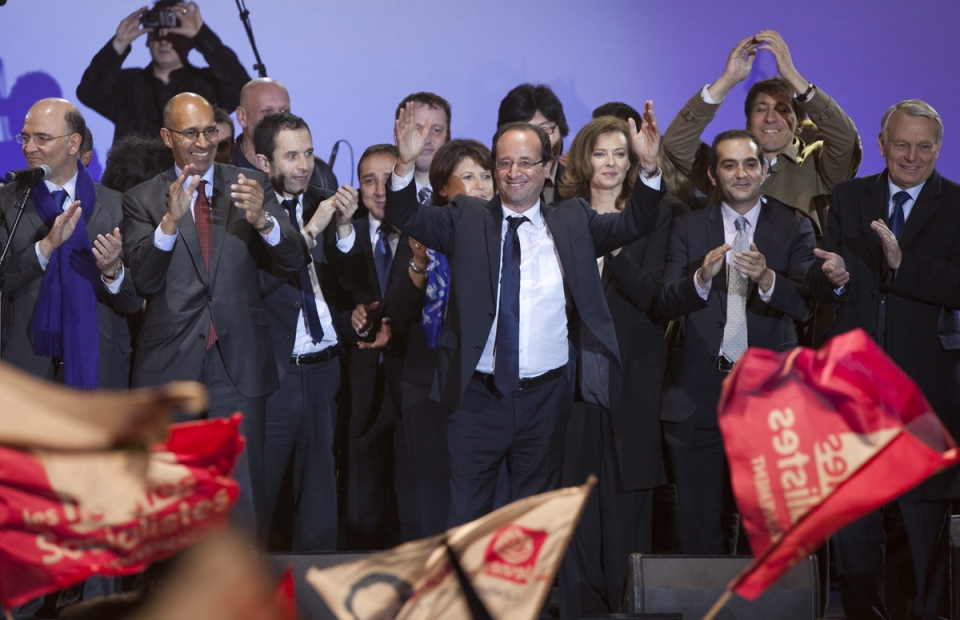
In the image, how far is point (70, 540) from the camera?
63.1 inches

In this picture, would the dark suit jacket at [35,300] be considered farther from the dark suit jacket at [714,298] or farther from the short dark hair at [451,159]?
the dark suit jacket at [714,298]

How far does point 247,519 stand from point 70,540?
6.58ft

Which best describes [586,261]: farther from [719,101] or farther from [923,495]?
[923,495]

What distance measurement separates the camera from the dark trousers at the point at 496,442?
11.0 feet

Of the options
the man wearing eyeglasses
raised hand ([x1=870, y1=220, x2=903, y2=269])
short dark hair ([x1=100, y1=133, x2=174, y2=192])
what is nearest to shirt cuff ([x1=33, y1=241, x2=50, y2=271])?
short dark hair ([x1=100, y1=133, x2=174, y2=192])

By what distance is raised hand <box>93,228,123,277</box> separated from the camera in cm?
345

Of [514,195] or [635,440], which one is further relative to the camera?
[635,440]

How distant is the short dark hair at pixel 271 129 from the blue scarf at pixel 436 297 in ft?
2.74

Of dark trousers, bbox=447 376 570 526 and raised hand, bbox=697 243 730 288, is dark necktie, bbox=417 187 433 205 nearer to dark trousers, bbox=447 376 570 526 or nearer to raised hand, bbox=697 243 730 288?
dark trousers, bbox=447 376 570 526

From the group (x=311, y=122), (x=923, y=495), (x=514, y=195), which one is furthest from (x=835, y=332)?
(x=311, y=122)

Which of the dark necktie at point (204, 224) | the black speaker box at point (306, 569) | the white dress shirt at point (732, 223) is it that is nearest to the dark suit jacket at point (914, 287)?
the white dress shirt at point (732, 223)

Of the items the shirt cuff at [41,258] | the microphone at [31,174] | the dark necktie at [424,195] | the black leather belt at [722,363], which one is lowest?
the black leather belt at [722,363]

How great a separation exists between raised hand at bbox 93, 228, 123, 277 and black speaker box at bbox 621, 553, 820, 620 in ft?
6.82

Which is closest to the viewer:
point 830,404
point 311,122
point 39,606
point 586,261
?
point 830,404
